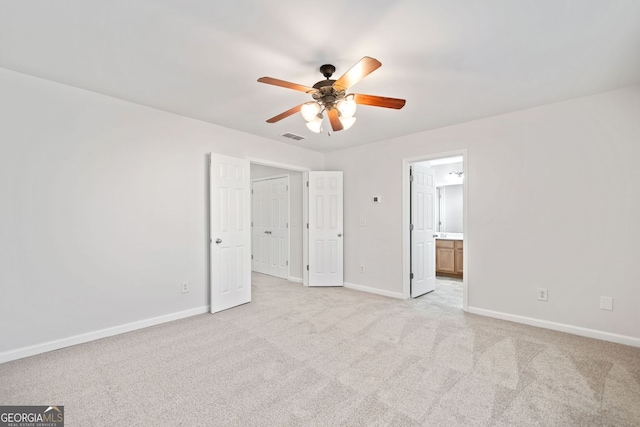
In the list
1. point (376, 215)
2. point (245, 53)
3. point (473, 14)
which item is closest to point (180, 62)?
point (245, 53)

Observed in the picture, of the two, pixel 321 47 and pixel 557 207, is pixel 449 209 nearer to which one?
pixel 557 207

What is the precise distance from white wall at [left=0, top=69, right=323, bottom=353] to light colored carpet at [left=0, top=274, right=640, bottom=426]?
355mm

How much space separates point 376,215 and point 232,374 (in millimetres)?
3177

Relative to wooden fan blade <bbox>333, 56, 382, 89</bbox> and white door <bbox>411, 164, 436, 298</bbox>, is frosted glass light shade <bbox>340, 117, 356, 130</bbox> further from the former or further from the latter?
white door <bbox>411, 164, 436, 298</bbox>

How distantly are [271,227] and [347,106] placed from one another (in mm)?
4171

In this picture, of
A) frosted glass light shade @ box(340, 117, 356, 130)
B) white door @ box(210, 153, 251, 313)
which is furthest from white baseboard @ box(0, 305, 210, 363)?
frosted glass light shade @ box(340, 117, 356, 130)

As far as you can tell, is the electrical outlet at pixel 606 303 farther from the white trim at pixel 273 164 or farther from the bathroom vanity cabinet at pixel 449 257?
the white trim at pixel 273 164

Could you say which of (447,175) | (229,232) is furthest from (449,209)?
(229,232)

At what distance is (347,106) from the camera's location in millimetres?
2221

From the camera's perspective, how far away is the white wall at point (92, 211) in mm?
2516

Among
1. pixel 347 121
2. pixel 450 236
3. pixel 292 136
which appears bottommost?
pixel 450 236

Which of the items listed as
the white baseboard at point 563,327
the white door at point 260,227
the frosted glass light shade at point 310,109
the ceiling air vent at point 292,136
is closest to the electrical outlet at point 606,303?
the white baseboard at point 563,327

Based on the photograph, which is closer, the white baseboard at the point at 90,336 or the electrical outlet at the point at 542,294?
the white baseboard at the point at 90,336

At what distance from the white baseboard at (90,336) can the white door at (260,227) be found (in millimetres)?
2564
